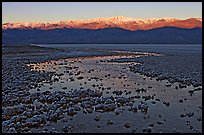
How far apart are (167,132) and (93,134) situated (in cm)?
395

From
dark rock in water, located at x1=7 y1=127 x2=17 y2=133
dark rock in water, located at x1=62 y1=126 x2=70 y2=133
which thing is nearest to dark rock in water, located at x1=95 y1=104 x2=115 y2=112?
dark rock in water, located at x1=62 y1=126 x2=70 y2=133

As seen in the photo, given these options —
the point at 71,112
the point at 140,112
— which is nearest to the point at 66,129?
the point at 71,112

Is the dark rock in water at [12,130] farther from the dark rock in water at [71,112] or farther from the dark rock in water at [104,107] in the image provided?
the dark rock in water at [104,107]

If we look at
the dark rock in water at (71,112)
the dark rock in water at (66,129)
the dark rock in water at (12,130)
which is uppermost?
the dark rock in water at (71,112)

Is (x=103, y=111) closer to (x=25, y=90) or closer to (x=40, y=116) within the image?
(x=40, y=116)

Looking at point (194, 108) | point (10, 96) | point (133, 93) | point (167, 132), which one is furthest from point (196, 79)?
point (10, 96)

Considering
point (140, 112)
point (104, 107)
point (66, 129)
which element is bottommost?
point (66, 129)

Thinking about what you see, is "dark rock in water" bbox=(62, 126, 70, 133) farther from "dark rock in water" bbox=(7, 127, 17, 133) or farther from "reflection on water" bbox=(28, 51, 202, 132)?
"dark rock in water" bbox=(7, 127, 17, 133)

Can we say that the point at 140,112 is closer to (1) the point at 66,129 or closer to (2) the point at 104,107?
(2) the point at 104,107

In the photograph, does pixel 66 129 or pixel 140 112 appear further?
pixel 140 112

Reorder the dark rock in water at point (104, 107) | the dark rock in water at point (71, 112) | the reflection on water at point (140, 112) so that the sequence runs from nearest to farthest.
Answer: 1. the reflection on water at point (140, 112)
2. the dark rock in water at point (71, 112)
3. the dark rock in water at point (104, 107)

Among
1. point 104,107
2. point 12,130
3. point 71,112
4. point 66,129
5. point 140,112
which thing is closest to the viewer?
point 12,130

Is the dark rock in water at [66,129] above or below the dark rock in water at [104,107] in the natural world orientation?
below

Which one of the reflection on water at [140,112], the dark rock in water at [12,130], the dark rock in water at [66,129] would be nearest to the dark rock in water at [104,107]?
the reflection on water at [140,112]
